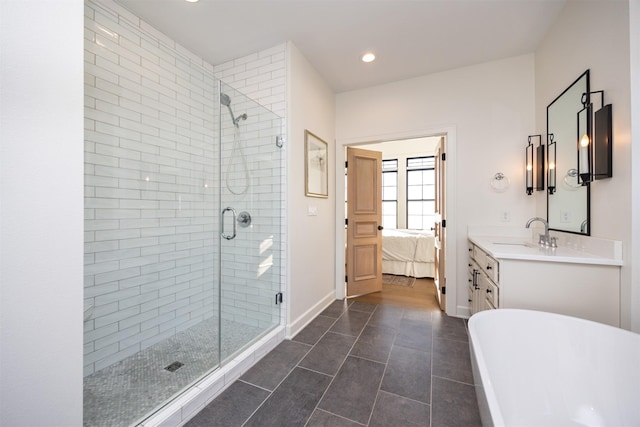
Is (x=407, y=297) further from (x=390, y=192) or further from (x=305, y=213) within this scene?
(x=390, y=192)

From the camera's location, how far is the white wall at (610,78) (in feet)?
4.78

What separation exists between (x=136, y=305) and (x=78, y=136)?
5.47 ft

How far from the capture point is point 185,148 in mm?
2475

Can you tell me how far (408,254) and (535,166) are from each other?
7.52 ft

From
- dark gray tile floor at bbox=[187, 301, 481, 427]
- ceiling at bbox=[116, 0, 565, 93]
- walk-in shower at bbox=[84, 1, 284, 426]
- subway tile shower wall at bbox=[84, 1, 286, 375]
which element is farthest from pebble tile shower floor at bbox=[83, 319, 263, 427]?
ceiling at bbox=[116, 0, 565, 93]

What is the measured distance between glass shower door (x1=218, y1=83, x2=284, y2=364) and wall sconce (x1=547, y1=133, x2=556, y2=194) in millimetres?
2507

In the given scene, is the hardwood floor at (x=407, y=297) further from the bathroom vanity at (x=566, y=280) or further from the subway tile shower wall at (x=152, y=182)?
the subway tile shower wall at (x=152, y=182)

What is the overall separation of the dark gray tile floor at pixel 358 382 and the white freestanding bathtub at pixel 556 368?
0.32 meters

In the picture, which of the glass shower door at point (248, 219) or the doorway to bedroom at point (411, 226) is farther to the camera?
the doorway to bedroom at point (411, 226)

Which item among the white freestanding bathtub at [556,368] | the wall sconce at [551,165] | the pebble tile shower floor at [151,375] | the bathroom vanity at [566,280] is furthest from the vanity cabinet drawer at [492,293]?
the pebble tile shower floor at [151,375]

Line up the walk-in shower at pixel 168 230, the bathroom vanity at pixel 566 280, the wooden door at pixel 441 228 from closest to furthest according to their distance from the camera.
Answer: the bathroom vanity at pixel 566 280, the walk-in shower at pixel 168 230, the wooden door at pixel 441 228

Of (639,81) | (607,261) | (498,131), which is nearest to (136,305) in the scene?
(607,261)

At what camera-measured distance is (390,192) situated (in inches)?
281

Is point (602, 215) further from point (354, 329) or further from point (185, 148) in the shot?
point (185, 148)
